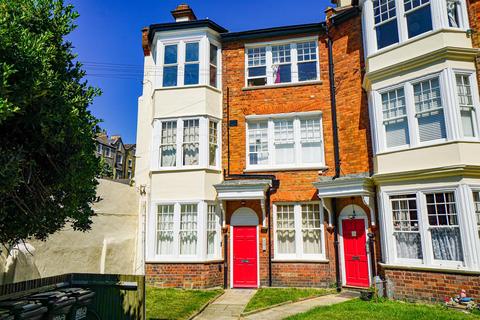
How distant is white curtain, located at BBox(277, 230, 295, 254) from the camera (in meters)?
13.3

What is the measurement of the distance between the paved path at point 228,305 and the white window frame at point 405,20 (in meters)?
9.65

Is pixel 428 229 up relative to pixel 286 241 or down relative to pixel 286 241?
up

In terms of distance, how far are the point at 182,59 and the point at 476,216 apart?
39.9ft

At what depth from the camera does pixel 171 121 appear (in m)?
14.5

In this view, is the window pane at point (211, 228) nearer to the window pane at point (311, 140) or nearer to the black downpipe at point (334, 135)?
the window pane at point (311, 140)

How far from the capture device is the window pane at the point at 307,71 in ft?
47.7

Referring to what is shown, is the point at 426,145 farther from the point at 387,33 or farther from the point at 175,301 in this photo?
the point at 175,301

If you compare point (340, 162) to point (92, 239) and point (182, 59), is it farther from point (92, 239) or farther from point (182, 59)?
point (92, 239)

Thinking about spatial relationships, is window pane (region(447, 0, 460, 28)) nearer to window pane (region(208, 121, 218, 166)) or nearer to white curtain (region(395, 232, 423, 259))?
white curtain (region(395, 232, 423, 259))

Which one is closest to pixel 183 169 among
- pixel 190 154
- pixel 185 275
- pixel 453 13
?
pixel 190 154

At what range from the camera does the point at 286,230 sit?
1342cm

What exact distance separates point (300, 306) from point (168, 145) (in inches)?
319

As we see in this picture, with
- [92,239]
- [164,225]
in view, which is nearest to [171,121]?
[164,225]

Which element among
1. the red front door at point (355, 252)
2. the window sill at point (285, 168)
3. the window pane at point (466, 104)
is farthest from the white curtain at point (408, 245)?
the window sill at point (285, 168)
